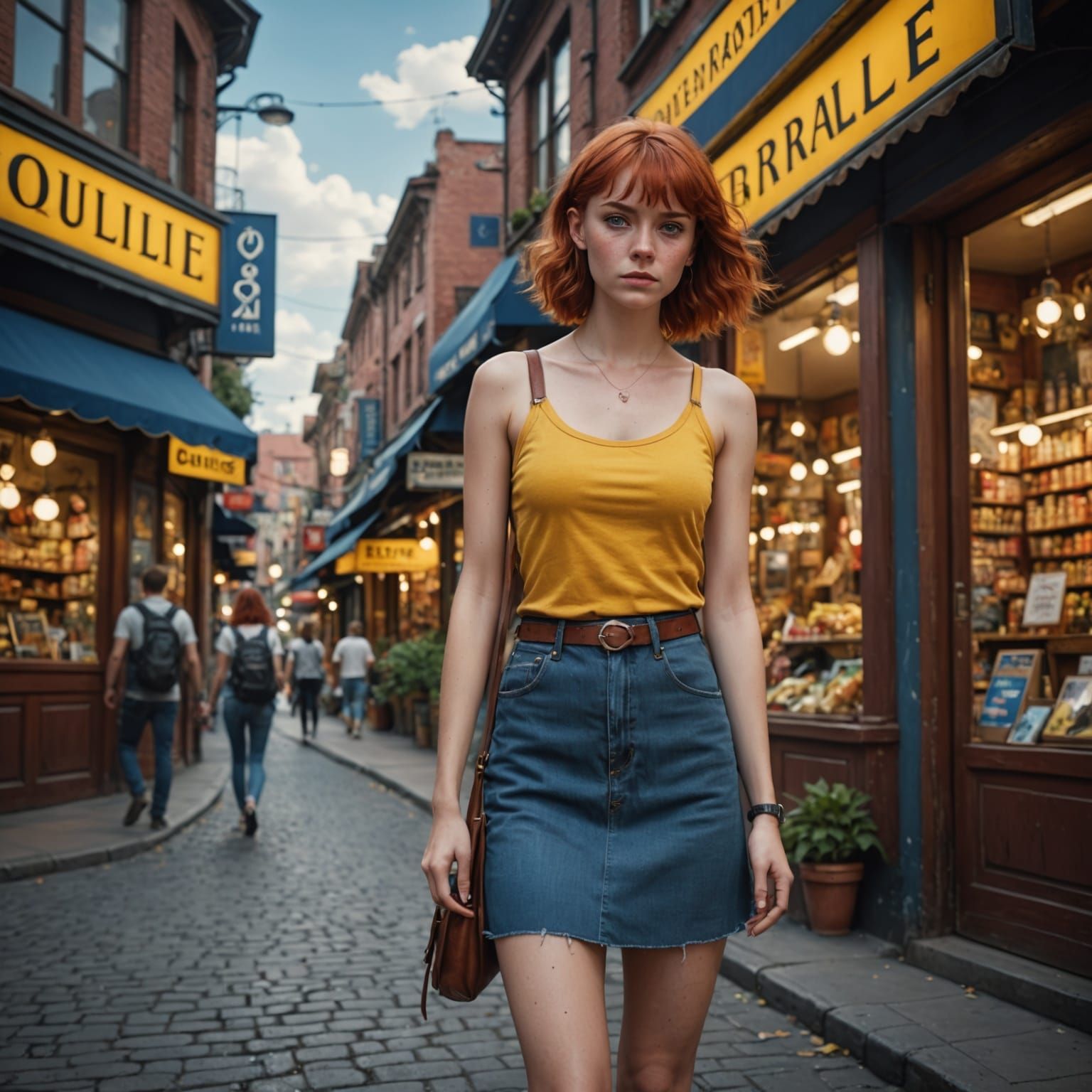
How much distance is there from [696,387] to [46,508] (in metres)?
10.8

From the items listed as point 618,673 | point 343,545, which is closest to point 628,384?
point 618,673

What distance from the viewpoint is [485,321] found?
1220 cm

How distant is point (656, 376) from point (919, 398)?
405cm

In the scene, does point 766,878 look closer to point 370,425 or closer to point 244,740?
point 244,740

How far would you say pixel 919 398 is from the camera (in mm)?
6062

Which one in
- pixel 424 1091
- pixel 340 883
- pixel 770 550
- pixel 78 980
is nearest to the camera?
pixel 424 1091

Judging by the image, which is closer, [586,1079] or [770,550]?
[586,1079]

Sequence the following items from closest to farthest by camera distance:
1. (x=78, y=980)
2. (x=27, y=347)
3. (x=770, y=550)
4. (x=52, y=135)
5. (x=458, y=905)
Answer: (x=458, y=905) < (x=78, y=980) < (x=770, y=550) < (x=27, y=347) < (x=52, y=135)

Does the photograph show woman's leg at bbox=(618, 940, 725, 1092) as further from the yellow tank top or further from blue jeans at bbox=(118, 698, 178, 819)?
blue jeans at bbox=(118, 698, 178, 819)

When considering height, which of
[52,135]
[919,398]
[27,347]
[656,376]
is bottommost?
[656,376]

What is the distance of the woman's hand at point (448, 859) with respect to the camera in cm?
209

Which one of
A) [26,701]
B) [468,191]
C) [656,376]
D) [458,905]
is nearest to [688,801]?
[458,905]

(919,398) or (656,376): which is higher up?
(919,398)

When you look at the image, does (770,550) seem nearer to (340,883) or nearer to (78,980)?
(340,883)
